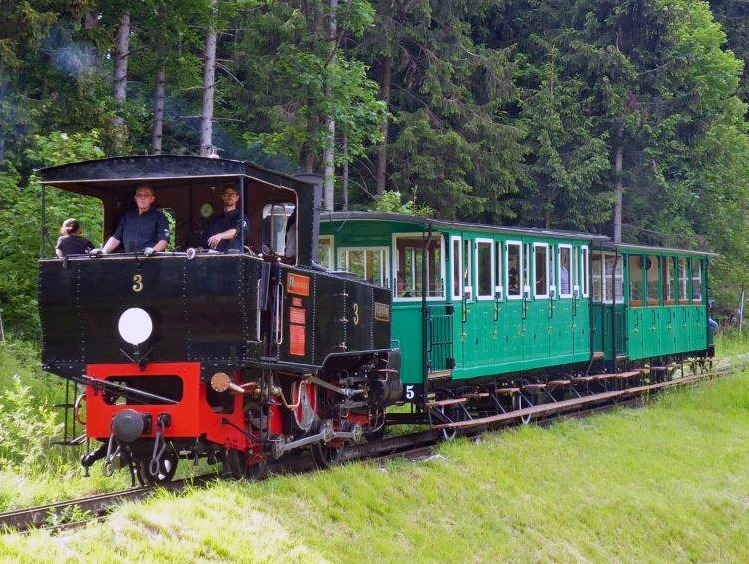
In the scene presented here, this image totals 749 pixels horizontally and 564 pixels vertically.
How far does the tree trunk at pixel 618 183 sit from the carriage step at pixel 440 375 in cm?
2196

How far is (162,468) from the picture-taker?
33.5ft

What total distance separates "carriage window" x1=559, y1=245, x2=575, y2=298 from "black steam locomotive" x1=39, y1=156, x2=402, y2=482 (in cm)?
852

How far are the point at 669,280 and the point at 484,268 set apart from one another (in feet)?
31.0

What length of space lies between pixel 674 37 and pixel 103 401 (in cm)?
3154

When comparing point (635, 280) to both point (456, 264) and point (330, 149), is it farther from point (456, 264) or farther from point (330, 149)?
point (456, 264)

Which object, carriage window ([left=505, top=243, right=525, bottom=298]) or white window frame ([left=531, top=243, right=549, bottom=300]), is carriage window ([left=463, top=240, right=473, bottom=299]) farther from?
white window frame ([left=531, top=243, right=549, bottom=300])

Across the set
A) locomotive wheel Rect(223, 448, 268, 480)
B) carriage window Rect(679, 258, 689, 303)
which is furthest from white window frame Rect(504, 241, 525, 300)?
carriage window Rect(679, 258, 689, 303)

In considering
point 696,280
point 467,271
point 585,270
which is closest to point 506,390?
point 467,271

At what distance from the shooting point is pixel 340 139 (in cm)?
2778

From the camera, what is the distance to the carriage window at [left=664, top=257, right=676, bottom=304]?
2341cm

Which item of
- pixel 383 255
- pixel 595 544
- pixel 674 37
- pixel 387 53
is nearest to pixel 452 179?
pixel 387 53

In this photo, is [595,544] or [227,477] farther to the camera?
[595,544]

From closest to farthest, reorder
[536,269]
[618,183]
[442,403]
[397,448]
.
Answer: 1. [397,448]
2. [442,403]
3. [536,269]
4. [618,183]

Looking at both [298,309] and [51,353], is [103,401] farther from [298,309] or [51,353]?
[298,309]
